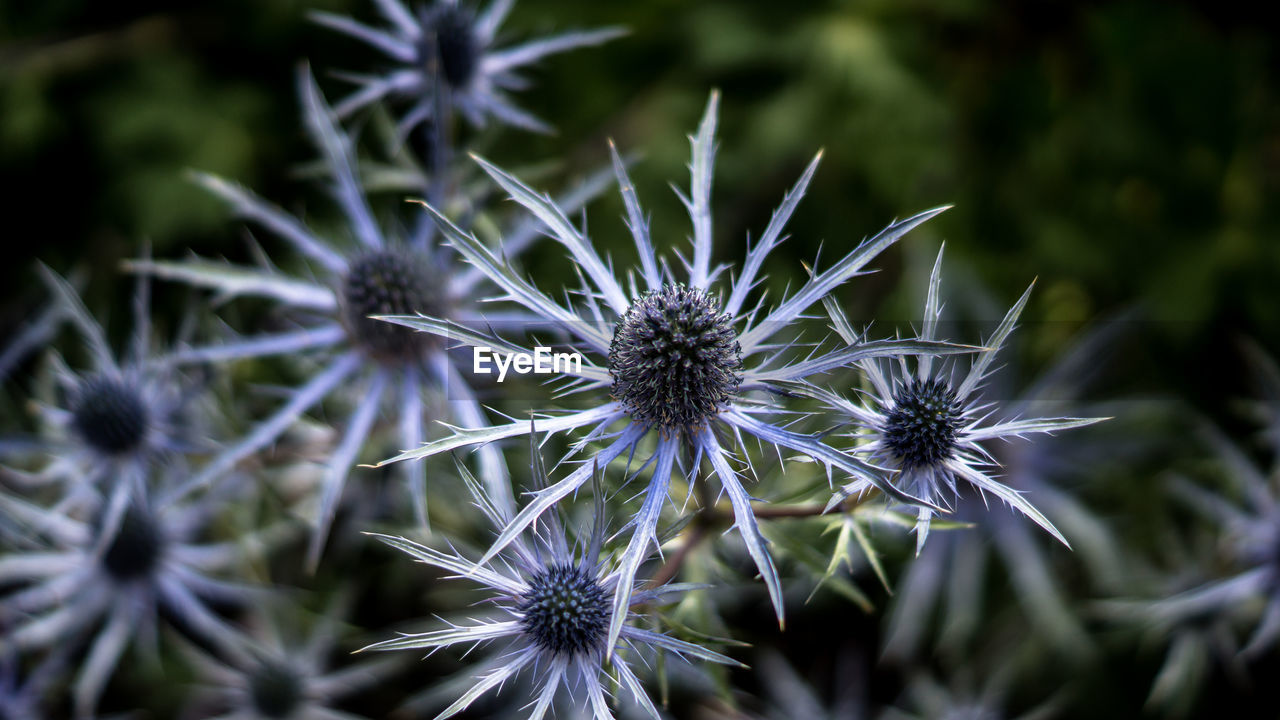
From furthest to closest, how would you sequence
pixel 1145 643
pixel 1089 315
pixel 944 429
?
pixel 1089 315 → pixel 1145 643 → pixel 944 429

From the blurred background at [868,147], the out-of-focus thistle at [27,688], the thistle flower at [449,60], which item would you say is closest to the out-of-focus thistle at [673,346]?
the thistle flower at [449,60]

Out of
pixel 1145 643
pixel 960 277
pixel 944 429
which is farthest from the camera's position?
pixel 960 277

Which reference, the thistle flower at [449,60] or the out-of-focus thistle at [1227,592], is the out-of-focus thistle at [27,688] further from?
the out-of-focus thistle at [1227,592]

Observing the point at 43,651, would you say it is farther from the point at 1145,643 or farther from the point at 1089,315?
the point at 1089,315

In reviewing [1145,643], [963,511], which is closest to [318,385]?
[963,511]

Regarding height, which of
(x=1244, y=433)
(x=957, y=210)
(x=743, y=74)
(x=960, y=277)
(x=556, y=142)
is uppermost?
(x=743, y=74)

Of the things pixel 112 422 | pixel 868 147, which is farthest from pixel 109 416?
pixel 868 147

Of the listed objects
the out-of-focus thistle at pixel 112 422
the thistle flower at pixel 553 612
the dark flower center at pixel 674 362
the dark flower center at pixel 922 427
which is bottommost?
the thistle flower at pixel 553 612

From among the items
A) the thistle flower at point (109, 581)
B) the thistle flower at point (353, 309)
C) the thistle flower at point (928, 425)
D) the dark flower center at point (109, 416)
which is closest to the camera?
the thistle flower at point (928, 425)
